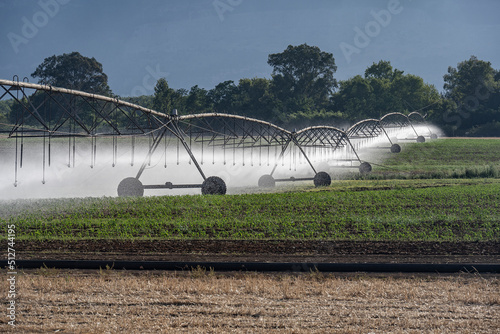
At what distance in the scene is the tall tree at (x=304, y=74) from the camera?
132625mm

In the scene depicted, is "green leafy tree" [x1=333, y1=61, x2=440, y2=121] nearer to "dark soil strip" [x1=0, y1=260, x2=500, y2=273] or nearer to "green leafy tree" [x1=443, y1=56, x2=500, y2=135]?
"green leafy tree" [x1=443, y1=56, x2=500, y2=135]

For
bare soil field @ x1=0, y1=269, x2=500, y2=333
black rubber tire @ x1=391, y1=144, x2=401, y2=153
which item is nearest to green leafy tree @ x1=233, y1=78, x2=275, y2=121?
black rubber tire @ x1=391, y1=144, x2=401, y2=153

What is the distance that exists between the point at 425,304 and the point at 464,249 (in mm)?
9287

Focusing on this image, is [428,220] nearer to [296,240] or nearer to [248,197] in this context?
[296,240]

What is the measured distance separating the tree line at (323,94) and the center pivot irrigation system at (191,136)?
371 inches

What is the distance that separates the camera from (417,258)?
18.2m

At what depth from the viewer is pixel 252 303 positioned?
1180cm

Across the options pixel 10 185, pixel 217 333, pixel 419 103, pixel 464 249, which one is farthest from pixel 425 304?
pixel 419 103

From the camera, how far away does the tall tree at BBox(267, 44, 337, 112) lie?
13262cm

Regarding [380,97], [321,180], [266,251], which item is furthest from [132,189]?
[380,97]

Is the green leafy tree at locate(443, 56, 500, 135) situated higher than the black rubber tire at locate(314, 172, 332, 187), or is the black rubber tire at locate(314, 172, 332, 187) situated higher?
the green leafy tree at locate(443, 56, 500, 135)

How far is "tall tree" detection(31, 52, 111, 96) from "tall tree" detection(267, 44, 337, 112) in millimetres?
45077

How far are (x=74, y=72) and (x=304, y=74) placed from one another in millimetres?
60809

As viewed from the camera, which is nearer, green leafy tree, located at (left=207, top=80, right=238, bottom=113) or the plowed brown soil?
the plowed brown soil
